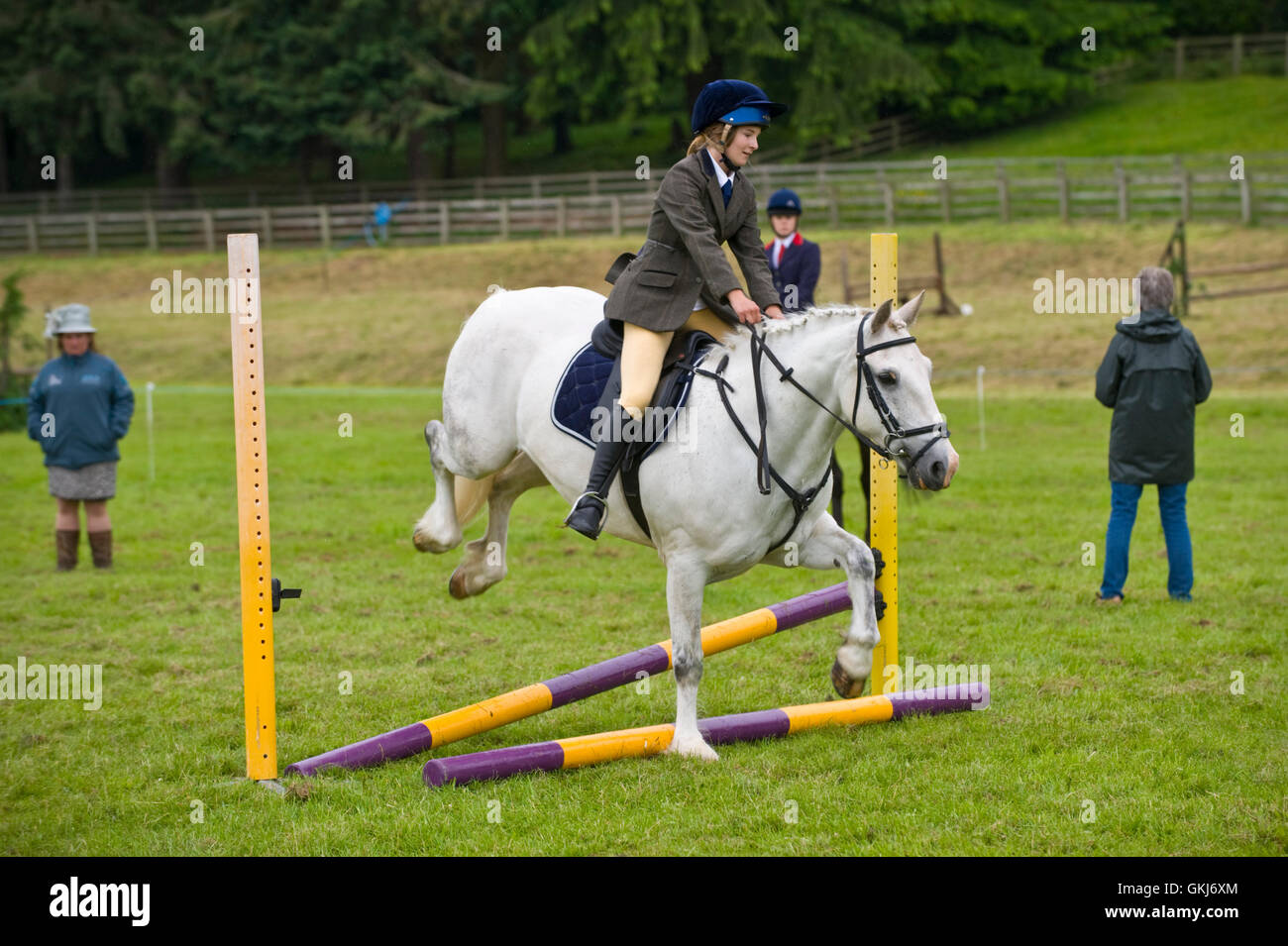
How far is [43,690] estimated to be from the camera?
734cm

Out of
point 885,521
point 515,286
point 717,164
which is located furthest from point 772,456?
point 515,286

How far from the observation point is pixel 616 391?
5973 mm

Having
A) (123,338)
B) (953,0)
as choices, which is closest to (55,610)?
(123,338)

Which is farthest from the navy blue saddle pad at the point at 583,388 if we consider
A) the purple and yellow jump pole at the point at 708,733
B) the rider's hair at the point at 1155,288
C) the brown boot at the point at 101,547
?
the brown boot at the point at 101,547

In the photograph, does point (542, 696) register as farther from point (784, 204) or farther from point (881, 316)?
point (784, 204)

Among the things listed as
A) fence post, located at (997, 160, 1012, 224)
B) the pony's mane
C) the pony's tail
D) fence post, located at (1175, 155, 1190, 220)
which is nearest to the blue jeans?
the pony's mane

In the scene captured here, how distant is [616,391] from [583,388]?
0.81 ft

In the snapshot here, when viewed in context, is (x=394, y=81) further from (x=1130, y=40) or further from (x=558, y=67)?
(x=1130, y=40)

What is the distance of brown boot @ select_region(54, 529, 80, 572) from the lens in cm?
1098

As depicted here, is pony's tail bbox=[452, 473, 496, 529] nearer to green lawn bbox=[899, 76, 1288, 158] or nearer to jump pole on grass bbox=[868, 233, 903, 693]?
jump pole on grass bbox=[868, 233, 903, 693]

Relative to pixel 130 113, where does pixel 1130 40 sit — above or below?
above

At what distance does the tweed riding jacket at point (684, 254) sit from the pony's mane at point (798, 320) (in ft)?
0.40

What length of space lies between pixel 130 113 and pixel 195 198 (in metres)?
3.19

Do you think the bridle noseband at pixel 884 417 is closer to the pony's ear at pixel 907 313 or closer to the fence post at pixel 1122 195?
the pony's ear at pixel 907 313
